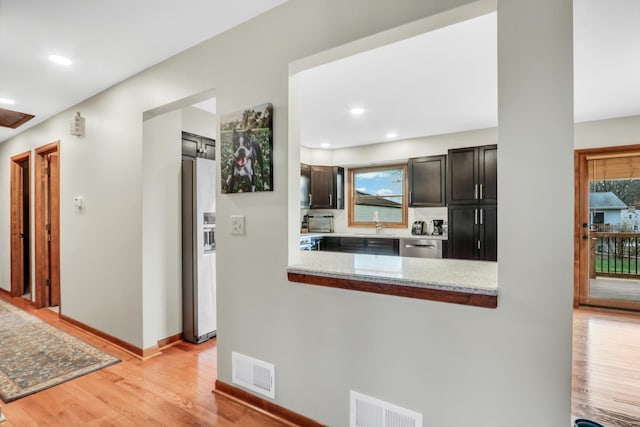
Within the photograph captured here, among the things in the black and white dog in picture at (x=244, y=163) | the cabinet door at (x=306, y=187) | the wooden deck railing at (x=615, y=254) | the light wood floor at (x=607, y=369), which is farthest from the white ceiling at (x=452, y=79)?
the light wood floor at (x=607, y=369)

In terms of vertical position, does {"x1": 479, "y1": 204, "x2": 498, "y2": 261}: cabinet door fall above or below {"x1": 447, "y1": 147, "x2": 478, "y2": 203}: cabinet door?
below

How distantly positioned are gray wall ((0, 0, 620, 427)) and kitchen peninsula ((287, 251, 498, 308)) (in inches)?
2.1

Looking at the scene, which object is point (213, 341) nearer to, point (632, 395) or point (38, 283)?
point (38, 283)

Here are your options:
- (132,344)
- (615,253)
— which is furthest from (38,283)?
(615,253)

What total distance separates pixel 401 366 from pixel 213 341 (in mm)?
2265

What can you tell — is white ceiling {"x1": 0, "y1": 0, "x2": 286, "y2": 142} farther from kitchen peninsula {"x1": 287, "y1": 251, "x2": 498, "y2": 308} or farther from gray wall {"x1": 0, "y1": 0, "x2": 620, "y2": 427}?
kitchen peninsula {"x1": 287, "y1": 251, "x2": 498, "y2": 308}

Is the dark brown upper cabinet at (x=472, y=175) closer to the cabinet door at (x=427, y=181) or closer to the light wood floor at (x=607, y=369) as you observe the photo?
the cabinet door at (x=427, y=181)

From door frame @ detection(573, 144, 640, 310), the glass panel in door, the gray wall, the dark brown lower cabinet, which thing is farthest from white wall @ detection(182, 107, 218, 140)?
the glass panel in door

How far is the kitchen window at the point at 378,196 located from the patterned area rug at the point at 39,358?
439 centimetres

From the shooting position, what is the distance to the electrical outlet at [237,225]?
2.19 metres

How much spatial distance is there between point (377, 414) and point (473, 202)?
362 cm

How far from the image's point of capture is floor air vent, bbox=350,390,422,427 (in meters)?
1.58

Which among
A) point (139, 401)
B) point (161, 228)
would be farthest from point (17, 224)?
point (139, 401)

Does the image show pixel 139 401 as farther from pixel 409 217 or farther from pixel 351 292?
pixel 409 217
